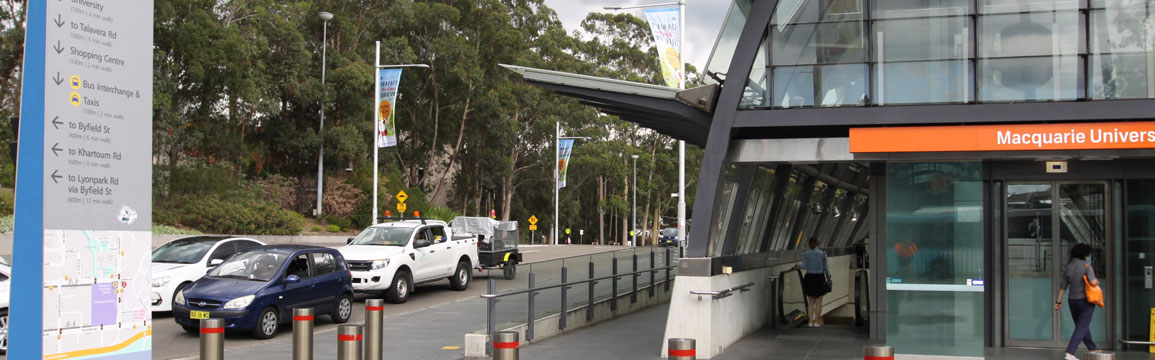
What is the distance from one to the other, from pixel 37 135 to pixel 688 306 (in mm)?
8028

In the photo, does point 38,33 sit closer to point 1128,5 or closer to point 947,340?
point 947,340

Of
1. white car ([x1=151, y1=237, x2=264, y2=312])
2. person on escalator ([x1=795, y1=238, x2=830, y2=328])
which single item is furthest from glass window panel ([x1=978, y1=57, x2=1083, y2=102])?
white car ([x1=151, y1=237, x2=264, y2=312])

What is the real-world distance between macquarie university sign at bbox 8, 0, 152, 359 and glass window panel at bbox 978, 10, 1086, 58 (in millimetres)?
9639

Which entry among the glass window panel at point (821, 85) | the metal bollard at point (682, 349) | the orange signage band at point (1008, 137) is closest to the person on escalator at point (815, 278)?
the glass window panel at point (821, 85)

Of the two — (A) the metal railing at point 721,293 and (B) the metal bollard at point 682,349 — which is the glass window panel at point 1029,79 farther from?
(B) the metal bollard at point 682,349

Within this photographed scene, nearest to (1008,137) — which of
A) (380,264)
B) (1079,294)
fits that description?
(1079,294)

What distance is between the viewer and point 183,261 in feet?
57.6

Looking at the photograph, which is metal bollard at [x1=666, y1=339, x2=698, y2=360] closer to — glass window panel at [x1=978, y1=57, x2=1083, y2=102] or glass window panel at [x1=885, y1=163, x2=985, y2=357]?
glass window panel at [x1=885, y1=163, x2=985, y2=357]

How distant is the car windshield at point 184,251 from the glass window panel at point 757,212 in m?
10.1

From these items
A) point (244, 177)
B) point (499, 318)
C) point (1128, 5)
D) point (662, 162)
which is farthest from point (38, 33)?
point (662, 162)

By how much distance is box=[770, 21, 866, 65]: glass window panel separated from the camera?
1225 cm

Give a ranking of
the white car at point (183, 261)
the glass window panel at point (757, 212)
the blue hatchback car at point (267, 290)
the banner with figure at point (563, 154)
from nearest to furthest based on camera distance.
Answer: the glass window panel at point (757, 212), the blue hatchback car at point (267, 290), the white car at point (183, 261), the banner with figure at point (563, 154)

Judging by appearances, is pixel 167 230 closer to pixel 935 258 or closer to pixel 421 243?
pixel 421 243

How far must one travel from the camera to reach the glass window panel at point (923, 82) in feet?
38.8
